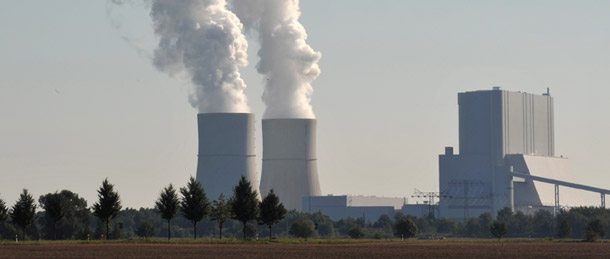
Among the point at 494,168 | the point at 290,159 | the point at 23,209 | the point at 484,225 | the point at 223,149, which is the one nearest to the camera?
the point at 23,209

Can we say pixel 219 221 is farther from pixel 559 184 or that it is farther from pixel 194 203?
pixel 559 184

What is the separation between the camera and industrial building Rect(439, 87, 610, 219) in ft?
586

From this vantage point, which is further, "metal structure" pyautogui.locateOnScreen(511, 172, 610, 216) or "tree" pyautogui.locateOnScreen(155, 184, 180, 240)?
"metal structure" pyautogui.locateOnScreen(511, 172, 610, 216)

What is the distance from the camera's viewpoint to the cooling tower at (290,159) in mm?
132625

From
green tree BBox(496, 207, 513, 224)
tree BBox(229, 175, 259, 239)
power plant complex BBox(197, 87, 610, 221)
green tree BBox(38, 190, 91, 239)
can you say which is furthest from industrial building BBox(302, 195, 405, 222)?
tree BBox(229, 175, 259, 239)

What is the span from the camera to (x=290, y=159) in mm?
134250

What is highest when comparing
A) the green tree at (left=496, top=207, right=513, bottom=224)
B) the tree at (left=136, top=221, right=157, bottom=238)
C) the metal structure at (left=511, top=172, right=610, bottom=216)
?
the metal structure at (left=511, top=172, right=610, bottom=216)

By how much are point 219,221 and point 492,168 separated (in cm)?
9999

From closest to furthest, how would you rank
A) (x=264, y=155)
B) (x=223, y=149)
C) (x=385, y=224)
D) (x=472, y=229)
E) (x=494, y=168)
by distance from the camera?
(x=223, y=149)
(x=264, y=155)
(x=472, y=229)
(x=385, y=224)
(x=494, y=168)

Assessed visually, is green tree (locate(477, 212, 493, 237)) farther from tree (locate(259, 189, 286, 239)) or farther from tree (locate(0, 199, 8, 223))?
tree (locate(0, 199, 8, 223))

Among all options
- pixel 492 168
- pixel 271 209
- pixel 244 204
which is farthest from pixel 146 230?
pixel 492 168

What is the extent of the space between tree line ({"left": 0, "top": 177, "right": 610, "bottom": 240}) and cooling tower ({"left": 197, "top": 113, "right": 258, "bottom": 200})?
272cm

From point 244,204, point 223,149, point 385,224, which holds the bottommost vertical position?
point 385,224

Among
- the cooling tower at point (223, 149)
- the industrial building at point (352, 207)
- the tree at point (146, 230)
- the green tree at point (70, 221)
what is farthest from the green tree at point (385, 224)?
the green tree at point (70, 221)
